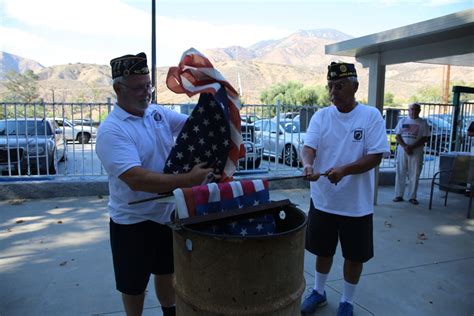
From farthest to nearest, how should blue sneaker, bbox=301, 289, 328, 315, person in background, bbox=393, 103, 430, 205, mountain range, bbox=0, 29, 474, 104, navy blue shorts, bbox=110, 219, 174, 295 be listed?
mountain range, bbox=0, 29, 474, 104 < person in background, bbox=393, 103, 430, 205 < blue sneaker, bbox=301, 289, 328, 315 < navy blue shorts, bbox=110, 219, 174, 295

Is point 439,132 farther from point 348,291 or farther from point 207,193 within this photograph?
point 207,193

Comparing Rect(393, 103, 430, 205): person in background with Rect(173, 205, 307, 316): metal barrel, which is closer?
Rect(173, 205, 307, 316): metal barrel

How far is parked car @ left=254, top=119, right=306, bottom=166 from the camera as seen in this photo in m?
8.55

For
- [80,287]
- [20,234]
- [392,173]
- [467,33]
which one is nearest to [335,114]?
[80,287]

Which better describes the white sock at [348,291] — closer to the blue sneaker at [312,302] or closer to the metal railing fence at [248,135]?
the blue sneaker at [312,302]

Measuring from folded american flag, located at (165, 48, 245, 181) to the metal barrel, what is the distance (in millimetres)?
595

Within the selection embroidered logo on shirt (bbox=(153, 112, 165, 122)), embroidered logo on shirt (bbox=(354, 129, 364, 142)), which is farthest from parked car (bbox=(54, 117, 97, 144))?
embroidered logo on shirt (bbox=(354, 129, 364, 142))

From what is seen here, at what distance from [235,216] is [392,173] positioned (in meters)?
7.74

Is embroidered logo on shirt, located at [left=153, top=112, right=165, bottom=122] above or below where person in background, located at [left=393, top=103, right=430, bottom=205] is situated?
above

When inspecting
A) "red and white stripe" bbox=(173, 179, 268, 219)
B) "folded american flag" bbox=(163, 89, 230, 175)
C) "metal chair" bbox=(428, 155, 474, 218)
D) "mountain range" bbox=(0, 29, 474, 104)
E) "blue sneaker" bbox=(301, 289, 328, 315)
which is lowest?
"blue sneaker" bbox=(301, 289, 328, 315)

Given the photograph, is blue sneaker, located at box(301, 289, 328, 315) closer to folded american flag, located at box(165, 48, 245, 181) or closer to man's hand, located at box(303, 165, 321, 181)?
man's hand, located at box(303, 165, 321, 181)

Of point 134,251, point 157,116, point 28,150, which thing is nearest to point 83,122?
point 28,150

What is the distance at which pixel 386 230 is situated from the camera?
18.0 feet

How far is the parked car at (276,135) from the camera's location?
855 centimetres
